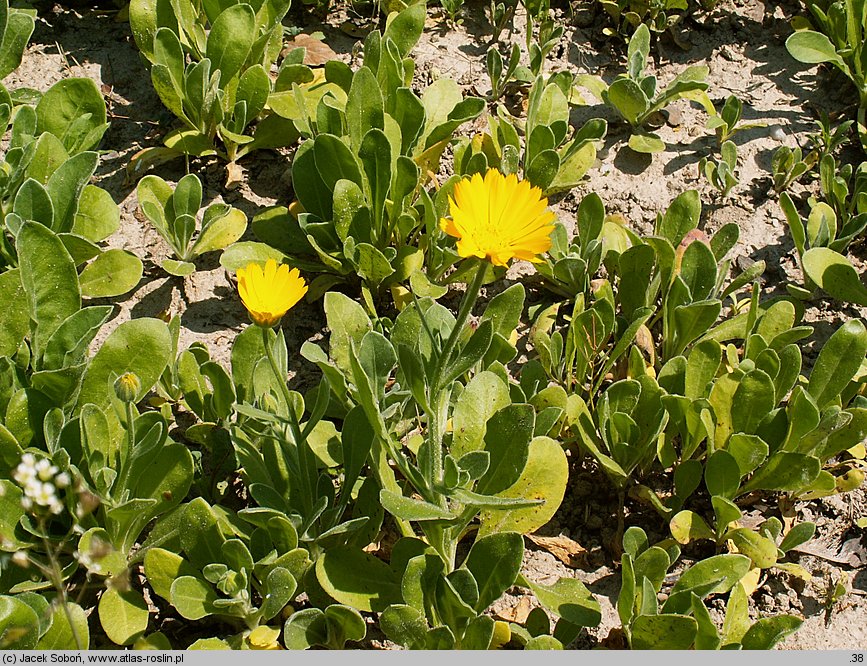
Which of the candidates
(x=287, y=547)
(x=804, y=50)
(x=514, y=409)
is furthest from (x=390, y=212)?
(x=804, y=50)

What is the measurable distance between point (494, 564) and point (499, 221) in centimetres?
96

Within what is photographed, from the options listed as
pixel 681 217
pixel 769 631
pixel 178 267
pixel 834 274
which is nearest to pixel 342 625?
pixel 769 631

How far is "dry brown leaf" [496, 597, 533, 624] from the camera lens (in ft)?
9.42

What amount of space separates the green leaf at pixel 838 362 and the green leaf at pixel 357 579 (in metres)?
1.54

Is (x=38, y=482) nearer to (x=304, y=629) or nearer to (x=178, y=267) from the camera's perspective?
(x=304, y=629)

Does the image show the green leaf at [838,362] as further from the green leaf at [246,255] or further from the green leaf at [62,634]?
the green leaf at [62,634]

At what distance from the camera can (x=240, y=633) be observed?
2686 mm

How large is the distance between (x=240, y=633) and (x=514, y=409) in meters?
1.02

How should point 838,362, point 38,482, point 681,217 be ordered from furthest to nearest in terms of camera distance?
point 681,217 → point 838,362 → point 38,482

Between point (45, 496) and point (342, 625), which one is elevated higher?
point (45, 496)

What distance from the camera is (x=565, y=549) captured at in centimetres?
308

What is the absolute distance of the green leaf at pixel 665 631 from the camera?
253 cm

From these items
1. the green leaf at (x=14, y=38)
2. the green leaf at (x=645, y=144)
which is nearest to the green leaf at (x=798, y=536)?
the green leaf at (x=645, y=144)

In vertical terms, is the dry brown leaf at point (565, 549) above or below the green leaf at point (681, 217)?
below
